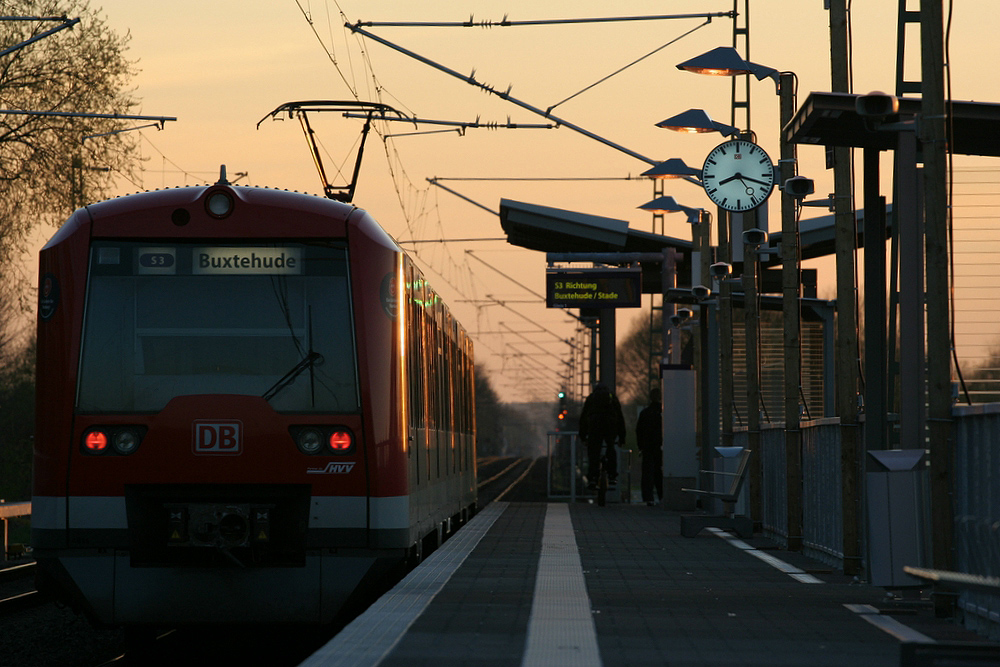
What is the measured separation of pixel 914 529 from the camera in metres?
9.41

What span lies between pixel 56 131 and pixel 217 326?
26.5 meters

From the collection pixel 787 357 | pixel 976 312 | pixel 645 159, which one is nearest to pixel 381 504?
pixel 976 312

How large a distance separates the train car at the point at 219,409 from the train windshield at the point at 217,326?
1 centimetres

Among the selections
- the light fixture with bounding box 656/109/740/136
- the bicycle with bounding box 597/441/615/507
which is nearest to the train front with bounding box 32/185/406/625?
the light fixture with bounding box 656/109/740/136

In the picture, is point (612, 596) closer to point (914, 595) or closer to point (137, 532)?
point (914, 595)

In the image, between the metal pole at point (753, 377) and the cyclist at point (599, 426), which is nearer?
the metal pole at point (753, 377)

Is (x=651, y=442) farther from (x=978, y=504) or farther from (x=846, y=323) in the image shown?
(x=978, y=504)

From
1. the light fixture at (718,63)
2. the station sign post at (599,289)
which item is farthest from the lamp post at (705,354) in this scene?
the light fixture at (718,63)

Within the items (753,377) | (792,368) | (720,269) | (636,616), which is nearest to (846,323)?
(792,368)

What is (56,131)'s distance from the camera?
34969mm

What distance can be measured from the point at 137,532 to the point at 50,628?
11.3ft

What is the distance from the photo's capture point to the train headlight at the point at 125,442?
9789 mm

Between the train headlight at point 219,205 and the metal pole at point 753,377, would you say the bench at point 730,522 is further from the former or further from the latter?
the train headlight at point 219,205

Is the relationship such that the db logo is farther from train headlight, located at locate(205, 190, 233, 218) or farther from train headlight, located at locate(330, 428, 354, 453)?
train headlight, located at locate(205, 190, 233, 218)
